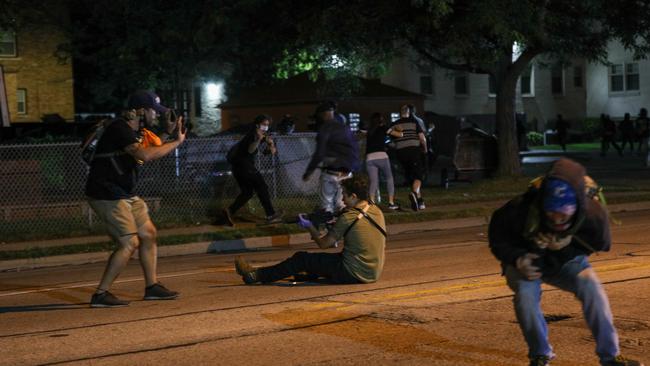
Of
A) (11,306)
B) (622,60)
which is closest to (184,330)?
(11,306)

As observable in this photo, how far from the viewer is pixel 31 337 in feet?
26.8

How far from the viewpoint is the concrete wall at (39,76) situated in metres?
45.1

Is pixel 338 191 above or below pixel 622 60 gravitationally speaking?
below

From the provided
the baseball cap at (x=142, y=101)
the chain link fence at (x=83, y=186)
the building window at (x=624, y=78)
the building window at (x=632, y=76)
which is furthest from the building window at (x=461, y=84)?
the baseball cap at (x=142, y=101)

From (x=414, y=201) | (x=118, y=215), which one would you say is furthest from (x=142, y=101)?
(x=414, y=201)

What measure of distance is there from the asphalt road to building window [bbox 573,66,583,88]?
42.1 metres

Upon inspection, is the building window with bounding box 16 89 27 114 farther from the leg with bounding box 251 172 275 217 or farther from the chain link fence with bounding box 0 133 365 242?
the leg with bounding box 251 172 275 217

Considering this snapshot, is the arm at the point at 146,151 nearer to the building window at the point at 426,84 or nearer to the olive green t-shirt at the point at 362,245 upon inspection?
the olive green t-shirt at the point at 362,245

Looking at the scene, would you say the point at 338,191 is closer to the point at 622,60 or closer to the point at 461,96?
the point at 461,96

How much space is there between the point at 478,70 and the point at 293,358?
17619 mm

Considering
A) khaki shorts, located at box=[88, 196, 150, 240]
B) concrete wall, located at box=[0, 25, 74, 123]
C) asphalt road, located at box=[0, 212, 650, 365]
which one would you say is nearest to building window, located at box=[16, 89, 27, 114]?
concrete wall, located at box=[0, 25, 74, 123]

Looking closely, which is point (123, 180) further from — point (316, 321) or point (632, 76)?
point (632, 76)

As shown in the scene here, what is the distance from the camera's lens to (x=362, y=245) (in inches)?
389

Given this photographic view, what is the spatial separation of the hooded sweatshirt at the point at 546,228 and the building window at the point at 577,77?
48332 millimetres
